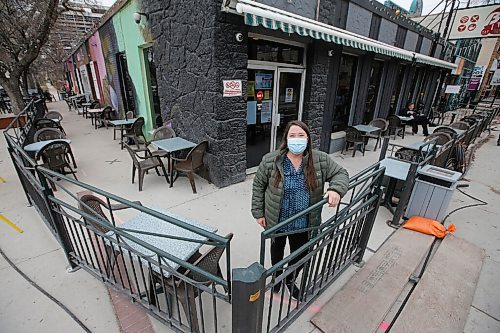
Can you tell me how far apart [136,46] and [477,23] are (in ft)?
47.0

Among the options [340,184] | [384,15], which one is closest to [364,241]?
[340,184]

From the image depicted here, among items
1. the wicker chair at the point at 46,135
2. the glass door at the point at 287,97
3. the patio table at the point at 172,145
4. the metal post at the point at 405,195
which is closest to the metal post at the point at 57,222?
the patio table at the point at 172,145

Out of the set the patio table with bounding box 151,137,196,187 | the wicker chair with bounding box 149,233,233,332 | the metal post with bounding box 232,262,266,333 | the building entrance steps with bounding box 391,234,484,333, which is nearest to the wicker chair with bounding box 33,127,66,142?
the patio table with bounding box 151,137,196,187

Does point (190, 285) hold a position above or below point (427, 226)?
above

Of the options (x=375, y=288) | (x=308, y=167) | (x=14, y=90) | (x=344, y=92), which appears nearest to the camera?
(x=308, y=167)

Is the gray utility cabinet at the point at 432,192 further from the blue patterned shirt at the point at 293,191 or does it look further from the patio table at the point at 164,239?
the patio table at the point at 164,239

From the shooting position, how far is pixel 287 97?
17.6ft

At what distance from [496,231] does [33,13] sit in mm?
16666

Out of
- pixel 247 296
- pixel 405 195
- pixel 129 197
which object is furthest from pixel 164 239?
pixel 405 195

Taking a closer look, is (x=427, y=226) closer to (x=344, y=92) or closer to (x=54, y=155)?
(x=344, y=92)

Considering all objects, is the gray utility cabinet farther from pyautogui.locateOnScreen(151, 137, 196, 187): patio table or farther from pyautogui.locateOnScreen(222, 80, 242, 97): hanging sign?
pyautogui.locateOnScreen(151, 137, 196, 187): patio table

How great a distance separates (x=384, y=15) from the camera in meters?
7.05

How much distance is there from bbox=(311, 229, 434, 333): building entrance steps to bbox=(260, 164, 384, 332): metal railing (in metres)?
0.18

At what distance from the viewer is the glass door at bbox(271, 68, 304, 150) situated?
5.12 meters
